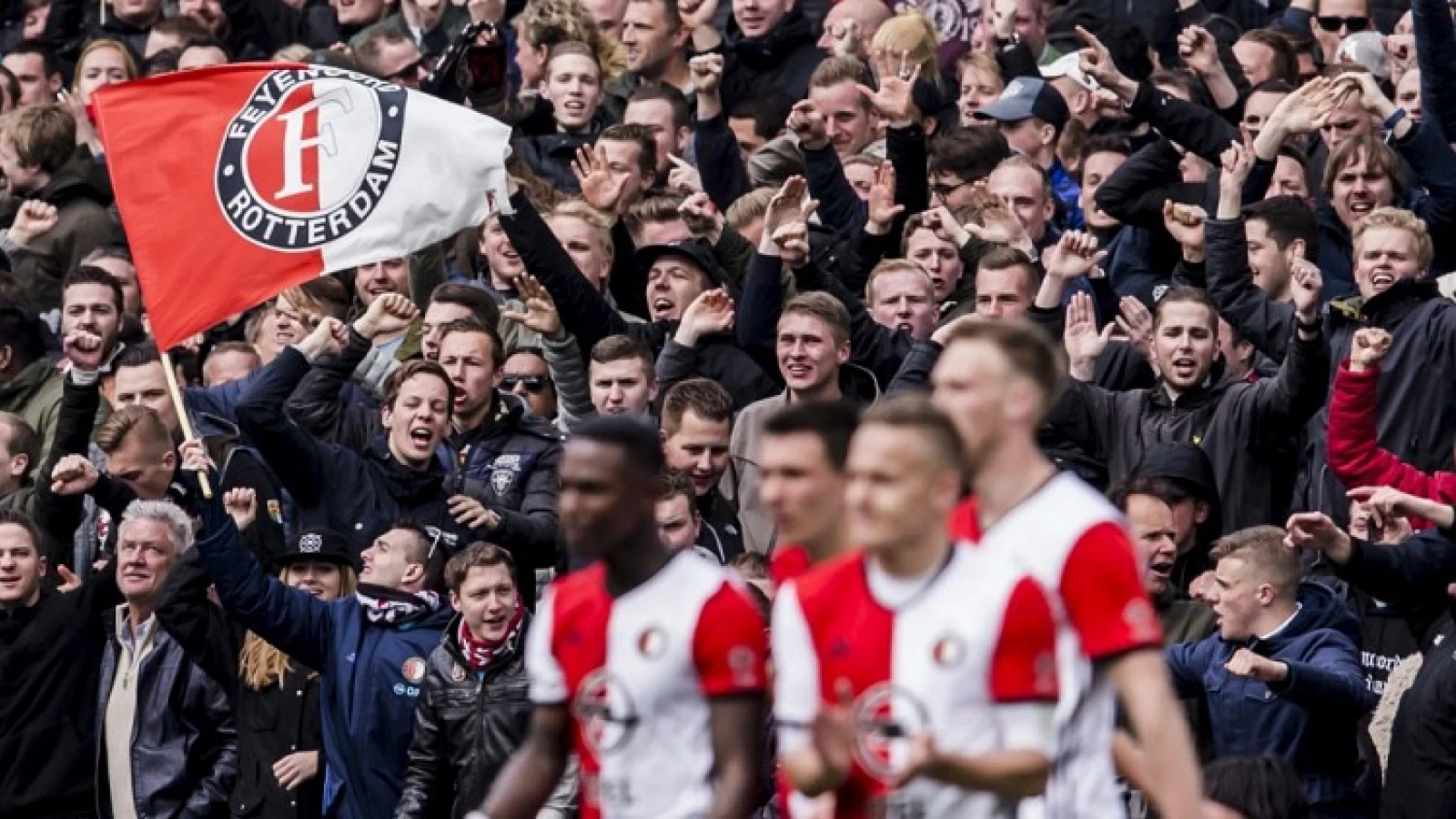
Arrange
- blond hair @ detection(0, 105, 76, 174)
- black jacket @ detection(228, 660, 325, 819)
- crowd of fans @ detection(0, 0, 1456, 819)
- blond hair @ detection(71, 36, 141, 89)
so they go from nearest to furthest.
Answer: crowd of fans @ detection(0, 0, 1456, 819), black jacket @ detection(228, 660, 325, 819), blond hair @ detection(0, 105, 76, 174), blond hair @ detection(71, 36, 141, 89)

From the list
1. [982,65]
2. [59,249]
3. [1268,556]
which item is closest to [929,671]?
[1268,556]

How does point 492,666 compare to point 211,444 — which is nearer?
point 492,666

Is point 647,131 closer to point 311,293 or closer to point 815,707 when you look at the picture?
point 311,293

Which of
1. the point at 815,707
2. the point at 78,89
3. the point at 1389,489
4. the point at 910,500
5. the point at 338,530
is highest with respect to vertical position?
the point at 910,500

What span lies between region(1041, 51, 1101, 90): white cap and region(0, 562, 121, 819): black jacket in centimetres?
546

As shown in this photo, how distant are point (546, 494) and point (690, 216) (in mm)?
1949

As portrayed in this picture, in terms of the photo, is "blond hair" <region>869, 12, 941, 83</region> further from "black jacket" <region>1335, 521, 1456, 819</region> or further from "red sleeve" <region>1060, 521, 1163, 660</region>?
"red sleeve" <region>1060, 521, 1163, 660</region>

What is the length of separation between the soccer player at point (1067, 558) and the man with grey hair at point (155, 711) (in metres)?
6.33

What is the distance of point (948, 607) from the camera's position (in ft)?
25.5

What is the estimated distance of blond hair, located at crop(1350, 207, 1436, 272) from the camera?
42.3 ft

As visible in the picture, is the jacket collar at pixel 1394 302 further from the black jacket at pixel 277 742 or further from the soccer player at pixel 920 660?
the soccer player at pixel 920 660

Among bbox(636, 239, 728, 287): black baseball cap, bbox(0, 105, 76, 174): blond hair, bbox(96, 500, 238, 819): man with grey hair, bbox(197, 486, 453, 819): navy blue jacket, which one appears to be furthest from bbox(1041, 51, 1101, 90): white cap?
bbox(0, 105, 76, 174): blond hair

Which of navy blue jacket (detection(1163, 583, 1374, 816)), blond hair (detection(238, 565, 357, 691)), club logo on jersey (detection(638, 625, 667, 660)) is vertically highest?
club logo on jersey (detection(638, 625, 667, 660))

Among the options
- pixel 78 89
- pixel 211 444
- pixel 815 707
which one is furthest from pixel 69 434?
→ pixel 815 707
